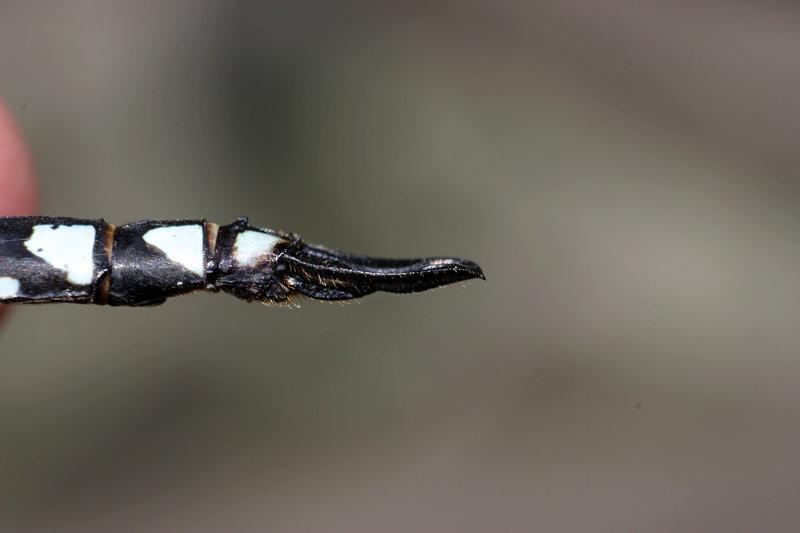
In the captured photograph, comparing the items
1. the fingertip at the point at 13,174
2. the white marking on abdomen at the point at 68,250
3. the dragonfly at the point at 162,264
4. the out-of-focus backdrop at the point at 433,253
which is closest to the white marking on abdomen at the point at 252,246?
the dragonfly at the point at 162,264

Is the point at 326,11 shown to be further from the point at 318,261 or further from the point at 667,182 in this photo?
the point at 318,261

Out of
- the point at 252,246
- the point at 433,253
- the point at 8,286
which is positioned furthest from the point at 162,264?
the point at 433,253

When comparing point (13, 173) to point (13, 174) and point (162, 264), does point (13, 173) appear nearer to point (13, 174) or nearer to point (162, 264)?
point (13, 174)

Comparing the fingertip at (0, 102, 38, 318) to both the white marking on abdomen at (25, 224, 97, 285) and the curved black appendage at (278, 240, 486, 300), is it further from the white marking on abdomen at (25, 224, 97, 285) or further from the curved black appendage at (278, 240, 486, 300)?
the curved black appendage at (278, 240, 486, 300)

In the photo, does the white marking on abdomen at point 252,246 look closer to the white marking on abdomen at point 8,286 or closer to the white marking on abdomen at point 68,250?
the white marking on abdomen at point 68,250

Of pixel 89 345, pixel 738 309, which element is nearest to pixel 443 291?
pixel 738 309

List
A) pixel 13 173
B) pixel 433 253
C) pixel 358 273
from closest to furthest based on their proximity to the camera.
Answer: pixel 358 273, pixel 13 173, pixel 433 253
